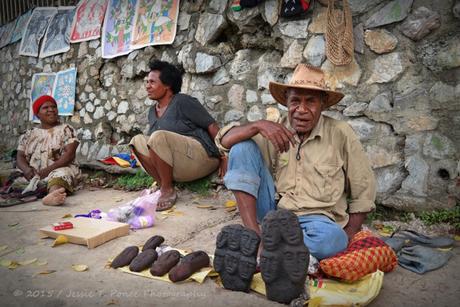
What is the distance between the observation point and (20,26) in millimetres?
6797

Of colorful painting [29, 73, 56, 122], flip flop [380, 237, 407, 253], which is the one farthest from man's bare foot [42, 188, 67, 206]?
colorful painting [29, 73, 56, 122]

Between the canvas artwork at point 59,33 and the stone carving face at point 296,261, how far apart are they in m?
5.48

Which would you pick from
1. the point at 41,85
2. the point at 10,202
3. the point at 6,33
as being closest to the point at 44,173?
the point at 10,202

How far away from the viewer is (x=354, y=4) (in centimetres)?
297

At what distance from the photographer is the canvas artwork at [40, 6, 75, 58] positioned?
583 centimetres

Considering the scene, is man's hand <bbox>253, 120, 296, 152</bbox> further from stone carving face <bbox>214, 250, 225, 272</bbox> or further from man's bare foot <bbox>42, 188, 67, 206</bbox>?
man's bare foot <bbox>42, 188, 67, 206</bbox>

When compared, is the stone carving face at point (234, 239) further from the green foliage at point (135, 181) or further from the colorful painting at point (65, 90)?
the colorful painting at point (65, 90)

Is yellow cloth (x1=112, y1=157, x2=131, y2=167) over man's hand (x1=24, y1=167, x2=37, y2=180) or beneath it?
over

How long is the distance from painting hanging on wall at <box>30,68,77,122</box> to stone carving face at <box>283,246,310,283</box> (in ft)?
16.7

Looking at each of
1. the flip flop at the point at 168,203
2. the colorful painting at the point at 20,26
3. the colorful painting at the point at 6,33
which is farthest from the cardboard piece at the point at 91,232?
the colorful painting at the point at 6,33

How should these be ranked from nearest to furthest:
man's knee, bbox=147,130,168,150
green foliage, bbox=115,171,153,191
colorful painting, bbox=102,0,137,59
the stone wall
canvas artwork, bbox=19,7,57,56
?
the stone wall → man's knee, bbox=147,130,168,150 → green foliage, bbox=115,171,153,191 → colorful painting, bbox=102,0,137,59 → canvas artwork, bbox=19,7,57,56

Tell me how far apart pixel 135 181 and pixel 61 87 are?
2646mm

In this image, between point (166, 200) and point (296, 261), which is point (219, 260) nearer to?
point (296, 261)

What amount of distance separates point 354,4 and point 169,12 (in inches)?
89.8
